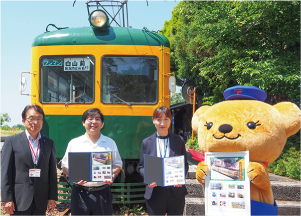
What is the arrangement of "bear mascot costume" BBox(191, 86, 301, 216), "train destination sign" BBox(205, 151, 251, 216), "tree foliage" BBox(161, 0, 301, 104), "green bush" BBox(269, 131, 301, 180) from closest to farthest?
"train destination sign" BBox(205, 151, 251, 216), "bear mascot costume" BBox(191, 86, 301, 216), "green bush" BBox(269, 131, 301, 180), "tree foliage" BBox(161, 0, 301, 104)

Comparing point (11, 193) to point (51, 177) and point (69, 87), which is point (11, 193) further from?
point (69, 87)

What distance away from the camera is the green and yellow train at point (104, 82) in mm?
4707

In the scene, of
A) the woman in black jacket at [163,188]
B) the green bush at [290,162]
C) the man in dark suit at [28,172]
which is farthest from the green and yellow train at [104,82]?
the green bush at [290,162]

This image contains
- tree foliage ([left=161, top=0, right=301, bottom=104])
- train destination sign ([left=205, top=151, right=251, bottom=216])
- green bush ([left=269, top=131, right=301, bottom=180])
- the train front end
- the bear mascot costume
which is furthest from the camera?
tree foliage ([left=161, top=0, right=301, bottom=104])

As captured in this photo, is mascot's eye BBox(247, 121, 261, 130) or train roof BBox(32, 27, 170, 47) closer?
mascot's eye BBox(247, 121, 261, 130)

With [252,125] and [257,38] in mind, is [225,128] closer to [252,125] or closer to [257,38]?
[252,125]

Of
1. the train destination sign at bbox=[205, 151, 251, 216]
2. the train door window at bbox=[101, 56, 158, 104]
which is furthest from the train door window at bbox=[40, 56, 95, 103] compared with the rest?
the train destination sign at bbox=[205, 151, 251, 216]

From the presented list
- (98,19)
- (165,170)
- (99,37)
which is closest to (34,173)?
(165,170)

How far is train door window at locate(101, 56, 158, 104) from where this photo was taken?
4.76 meters

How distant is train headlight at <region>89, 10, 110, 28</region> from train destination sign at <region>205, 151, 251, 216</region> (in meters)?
3.26

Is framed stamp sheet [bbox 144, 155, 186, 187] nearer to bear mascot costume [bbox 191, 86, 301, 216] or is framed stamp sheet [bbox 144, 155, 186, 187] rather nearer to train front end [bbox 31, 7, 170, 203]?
bear mascot costume [bbox 191, 86, 301, 216]

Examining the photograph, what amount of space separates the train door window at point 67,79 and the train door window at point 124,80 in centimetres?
24

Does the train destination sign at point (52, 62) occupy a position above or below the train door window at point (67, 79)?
above

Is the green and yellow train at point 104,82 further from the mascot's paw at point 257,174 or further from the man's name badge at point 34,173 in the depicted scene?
the mascot's paw at point 257,174
